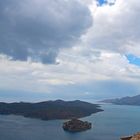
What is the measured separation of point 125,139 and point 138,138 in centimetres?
867

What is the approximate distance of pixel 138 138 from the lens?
181 ft

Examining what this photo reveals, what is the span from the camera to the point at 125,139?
63.7 meters

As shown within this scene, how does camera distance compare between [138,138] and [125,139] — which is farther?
[125,139]
